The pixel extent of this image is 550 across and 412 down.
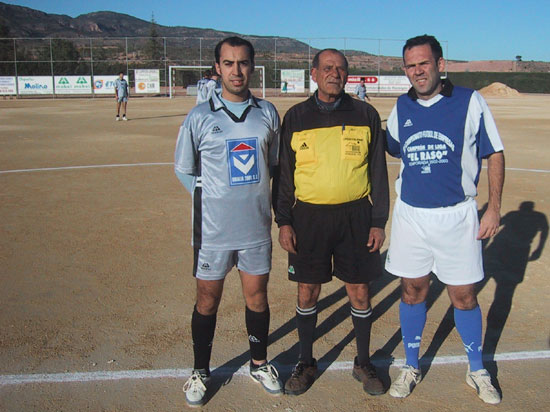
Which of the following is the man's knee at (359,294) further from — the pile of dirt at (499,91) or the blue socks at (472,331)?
the pile of dirt at (499,91)

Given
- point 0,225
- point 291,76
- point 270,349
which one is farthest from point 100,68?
point 270,349

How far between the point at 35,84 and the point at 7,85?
209 cm

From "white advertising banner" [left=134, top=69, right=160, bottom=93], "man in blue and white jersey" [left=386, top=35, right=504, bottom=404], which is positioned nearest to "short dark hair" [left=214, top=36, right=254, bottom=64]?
"man in blue and white jersey" [left=386, top=35, right=504, bottom=404]

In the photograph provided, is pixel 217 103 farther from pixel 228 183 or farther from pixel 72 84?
pixel 72 84

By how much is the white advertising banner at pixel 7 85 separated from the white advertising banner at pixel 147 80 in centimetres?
957

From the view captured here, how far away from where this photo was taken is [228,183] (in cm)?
332

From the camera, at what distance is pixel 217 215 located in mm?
3359

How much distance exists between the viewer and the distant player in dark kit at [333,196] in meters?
3.42

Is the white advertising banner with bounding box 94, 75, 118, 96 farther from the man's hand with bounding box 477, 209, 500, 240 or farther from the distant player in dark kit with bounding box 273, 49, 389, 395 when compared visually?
the man's hand with bounding box 477, 209, 500, 240

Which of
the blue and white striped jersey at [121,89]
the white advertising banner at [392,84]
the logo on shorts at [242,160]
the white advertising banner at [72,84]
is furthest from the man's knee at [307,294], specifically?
the white advertising banner at [392,84]

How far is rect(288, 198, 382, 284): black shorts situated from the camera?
11.5 ft

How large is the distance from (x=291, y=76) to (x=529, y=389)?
46.8 meters

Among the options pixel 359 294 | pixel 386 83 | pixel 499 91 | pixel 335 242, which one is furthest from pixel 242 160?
pixel 499 91

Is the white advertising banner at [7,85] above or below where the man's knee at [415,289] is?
above
